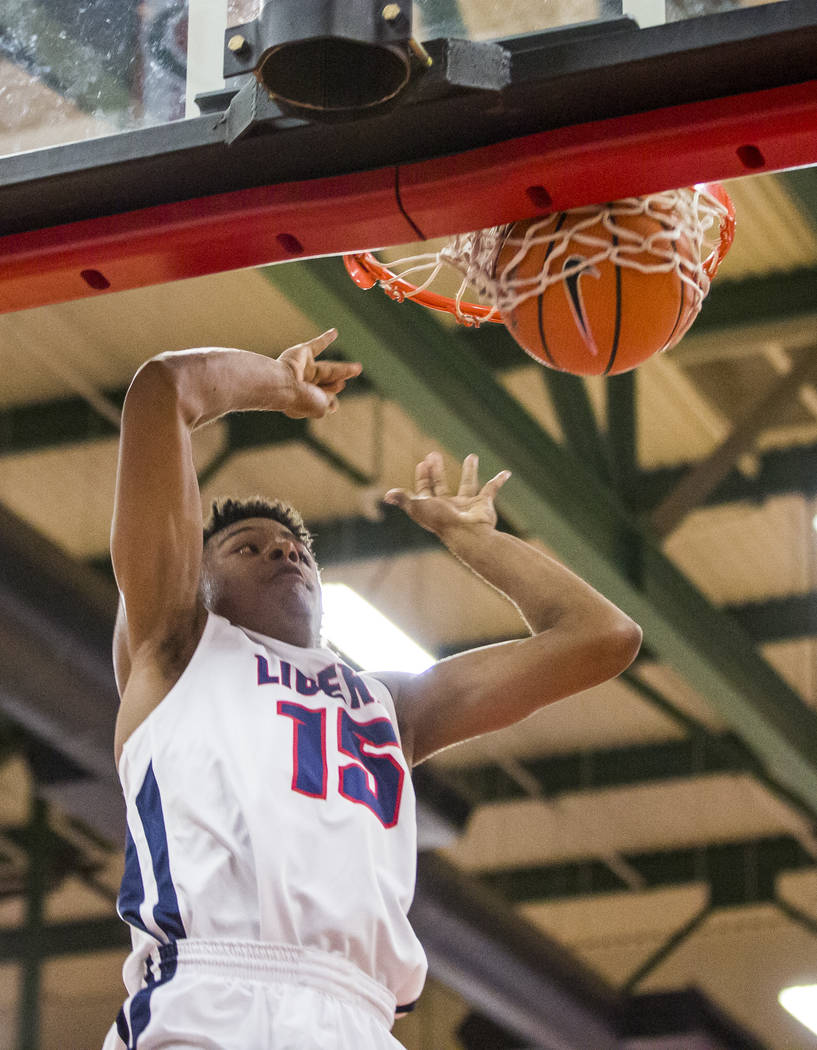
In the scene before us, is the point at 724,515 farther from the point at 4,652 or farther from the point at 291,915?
the point at 291,915

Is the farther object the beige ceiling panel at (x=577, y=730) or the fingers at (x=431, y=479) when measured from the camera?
the beige ceiling panel at (x=577, y=730)

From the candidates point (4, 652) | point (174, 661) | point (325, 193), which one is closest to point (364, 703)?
point (174, 661)

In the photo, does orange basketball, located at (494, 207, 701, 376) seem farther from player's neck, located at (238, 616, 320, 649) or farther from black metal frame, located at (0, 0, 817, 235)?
player's neck, located at (238, 616, 320, 649)

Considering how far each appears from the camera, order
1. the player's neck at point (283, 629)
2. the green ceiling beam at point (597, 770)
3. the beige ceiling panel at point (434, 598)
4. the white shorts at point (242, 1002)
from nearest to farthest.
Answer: the white shorts at point (242, 1002)
the player's neck at point (283, 629)
the beige ceiling panel at point (434, 598)
the green ceiling beam at point (597, 770)

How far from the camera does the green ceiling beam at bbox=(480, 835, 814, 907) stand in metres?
13.9

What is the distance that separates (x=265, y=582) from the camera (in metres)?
3.73

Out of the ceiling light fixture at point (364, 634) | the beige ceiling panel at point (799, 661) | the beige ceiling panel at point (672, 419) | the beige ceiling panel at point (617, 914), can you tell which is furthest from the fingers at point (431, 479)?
the beige ceiling panel at point (617, 914)

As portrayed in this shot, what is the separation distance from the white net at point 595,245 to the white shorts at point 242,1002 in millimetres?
1377

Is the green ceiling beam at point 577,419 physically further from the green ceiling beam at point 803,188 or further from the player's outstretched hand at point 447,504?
the player's outstretched hand at point 447,504

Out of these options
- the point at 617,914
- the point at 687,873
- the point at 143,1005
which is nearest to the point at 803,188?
the point at 143,1005

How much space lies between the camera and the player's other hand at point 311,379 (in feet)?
12.6

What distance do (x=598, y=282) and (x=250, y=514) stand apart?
1020 millimetres

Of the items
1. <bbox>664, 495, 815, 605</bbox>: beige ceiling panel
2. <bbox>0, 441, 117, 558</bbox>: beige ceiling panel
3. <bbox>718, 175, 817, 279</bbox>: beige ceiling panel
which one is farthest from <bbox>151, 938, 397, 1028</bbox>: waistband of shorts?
<bbox>664, 495, 815, 605</bbox>: beige ceiling panel

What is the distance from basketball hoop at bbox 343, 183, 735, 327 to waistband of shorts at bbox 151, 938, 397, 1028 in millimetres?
1345
